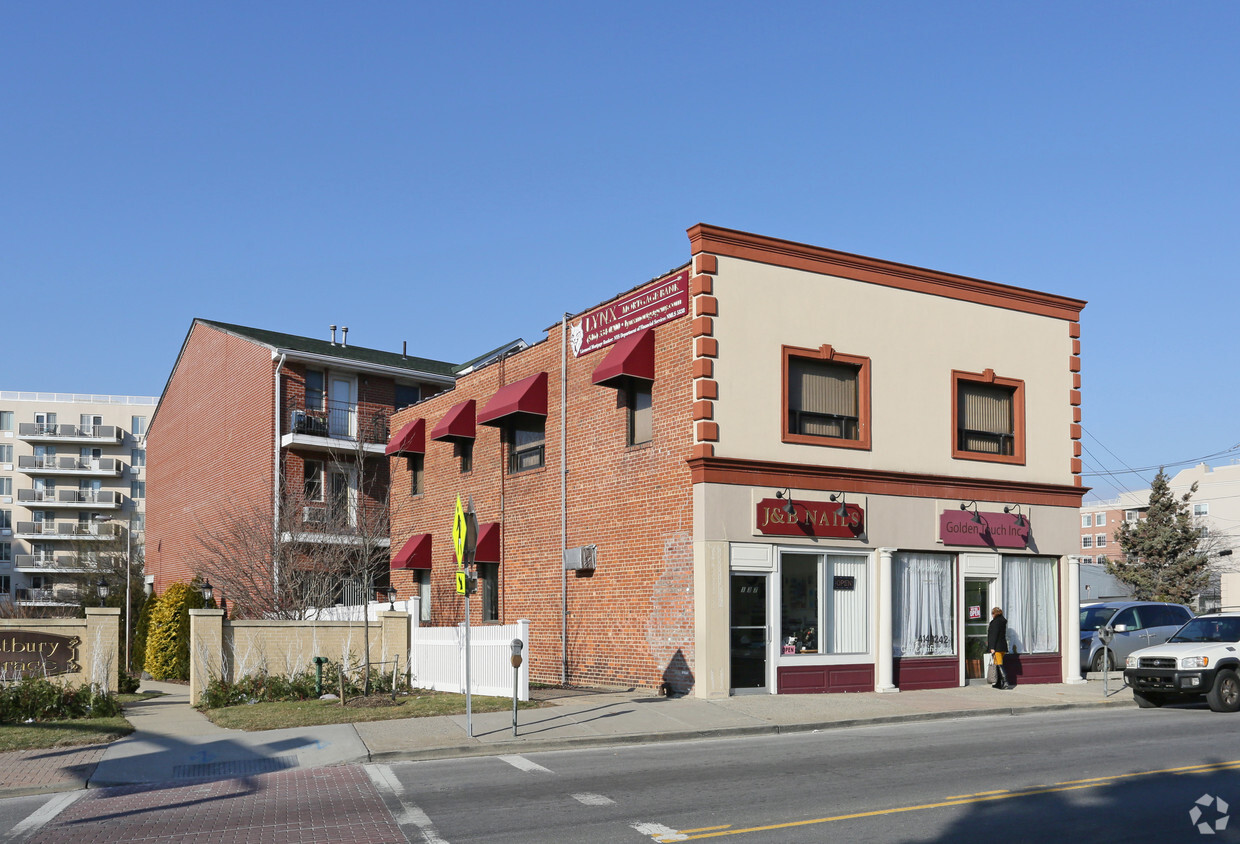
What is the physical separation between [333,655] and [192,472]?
2449cm

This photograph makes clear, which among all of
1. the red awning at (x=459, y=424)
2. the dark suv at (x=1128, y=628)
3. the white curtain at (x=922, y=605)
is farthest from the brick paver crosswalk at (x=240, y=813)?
the dark suv at (x=1128, y=628)

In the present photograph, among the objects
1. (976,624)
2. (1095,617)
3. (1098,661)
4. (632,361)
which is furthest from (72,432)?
(1098,661)

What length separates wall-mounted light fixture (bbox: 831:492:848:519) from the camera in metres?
21.3

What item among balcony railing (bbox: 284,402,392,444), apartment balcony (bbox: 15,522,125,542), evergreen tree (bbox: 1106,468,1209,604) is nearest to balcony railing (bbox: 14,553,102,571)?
apartment balcony (bbox: 15,522,125,542)

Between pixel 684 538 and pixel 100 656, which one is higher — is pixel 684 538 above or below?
above

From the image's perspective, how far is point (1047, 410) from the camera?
24891 millimetres

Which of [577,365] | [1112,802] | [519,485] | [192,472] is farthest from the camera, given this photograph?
[192,472]

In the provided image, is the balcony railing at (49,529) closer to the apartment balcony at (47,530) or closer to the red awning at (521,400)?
the apartment balcony at (47,530)

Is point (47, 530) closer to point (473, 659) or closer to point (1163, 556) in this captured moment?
point (473, 659)

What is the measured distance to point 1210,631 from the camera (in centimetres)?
1959

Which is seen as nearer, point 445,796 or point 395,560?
point 445,796

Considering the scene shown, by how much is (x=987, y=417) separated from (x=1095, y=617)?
21.5ft

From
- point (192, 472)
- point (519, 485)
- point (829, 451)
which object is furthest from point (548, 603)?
point (192, 472)

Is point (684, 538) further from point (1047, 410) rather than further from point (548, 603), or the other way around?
point (1047, 410)
